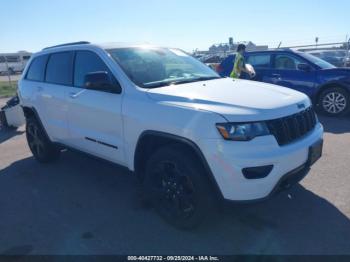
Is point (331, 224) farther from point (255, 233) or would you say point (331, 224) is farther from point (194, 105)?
point (194, 105)

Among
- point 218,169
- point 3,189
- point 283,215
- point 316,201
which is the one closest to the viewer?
point 218,169

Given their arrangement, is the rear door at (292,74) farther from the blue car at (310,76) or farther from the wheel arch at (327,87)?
the wheel arch at (327,87)

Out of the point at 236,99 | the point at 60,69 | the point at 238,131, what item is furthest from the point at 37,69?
the point at 238,131

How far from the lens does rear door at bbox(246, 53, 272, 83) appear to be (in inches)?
336

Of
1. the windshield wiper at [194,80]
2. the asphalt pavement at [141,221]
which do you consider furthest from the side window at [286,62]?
the windshield wiper at [194,80]

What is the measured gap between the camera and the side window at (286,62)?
8.13 meters

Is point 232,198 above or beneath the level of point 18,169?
above

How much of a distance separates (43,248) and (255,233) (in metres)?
2.06

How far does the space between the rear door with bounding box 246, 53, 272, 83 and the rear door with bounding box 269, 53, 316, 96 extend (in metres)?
0.14

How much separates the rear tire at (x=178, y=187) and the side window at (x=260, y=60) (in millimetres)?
6350

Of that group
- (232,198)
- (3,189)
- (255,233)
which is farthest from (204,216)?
(3,189)

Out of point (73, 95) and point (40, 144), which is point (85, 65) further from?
point (40, 144)

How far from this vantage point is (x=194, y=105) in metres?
2.86

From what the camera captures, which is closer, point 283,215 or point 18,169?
point 283,215
